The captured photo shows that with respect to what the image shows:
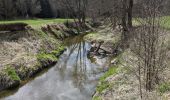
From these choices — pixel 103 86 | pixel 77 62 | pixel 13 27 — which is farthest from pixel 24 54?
pixel 103 86

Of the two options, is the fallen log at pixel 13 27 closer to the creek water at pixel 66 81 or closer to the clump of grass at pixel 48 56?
the clump of grass at pixel 48 56

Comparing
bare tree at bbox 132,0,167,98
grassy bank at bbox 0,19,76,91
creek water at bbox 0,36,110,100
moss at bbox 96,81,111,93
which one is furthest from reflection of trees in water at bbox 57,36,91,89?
bare tree at bbox 132,0,167,98

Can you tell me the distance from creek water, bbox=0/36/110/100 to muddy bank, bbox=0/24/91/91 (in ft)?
2.58

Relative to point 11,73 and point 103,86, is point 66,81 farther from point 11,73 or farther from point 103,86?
point 103,86

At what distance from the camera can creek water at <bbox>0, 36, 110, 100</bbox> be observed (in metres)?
21.1

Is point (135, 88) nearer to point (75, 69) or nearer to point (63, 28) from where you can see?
point (75, 69)

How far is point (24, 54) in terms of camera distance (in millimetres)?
28109

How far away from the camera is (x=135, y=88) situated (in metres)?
16.7

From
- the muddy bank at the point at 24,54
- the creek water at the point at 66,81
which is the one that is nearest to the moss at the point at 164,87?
the creek water at the point at 66,81

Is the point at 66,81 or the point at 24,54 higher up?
the point at 24,54

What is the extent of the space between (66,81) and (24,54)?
6109 mm

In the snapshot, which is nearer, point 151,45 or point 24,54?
point 151,45

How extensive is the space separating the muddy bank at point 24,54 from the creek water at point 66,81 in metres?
0.79

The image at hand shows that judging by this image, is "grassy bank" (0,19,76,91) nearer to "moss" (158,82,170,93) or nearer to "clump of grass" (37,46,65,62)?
"clump of grass" (37,46,65,62)
